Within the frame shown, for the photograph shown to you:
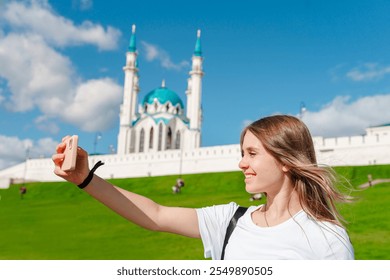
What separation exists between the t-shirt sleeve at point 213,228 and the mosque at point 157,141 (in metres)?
42.6

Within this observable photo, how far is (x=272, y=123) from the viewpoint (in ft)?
6.91

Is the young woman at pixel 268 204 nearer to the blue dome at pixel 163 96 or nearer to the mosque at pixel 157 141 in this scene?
the mosque at pixel 157 141

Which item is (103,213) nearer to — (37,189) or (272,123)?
(272,123)

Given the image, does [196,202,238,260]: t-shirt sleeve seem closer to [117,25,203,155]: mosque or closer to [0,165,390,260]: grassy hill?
[0,165,390,260]: grassy hill

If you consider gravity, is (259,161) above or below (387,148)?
below

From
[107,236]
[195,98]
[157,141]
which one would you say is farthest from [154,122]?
[107,236]

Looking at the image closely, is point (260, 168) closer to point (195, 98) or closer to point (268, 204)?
point (268, 204)

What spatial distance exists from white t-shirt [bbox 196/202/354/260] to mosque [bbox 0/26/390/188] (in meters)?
42.6

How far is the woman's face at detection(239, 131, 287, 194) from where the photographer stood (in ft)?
6.77

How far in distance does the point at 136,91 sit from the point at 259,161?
201ft

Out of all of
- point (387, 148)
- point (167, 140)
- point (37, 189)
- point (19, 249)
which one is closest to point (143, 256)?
point (19, 249)
